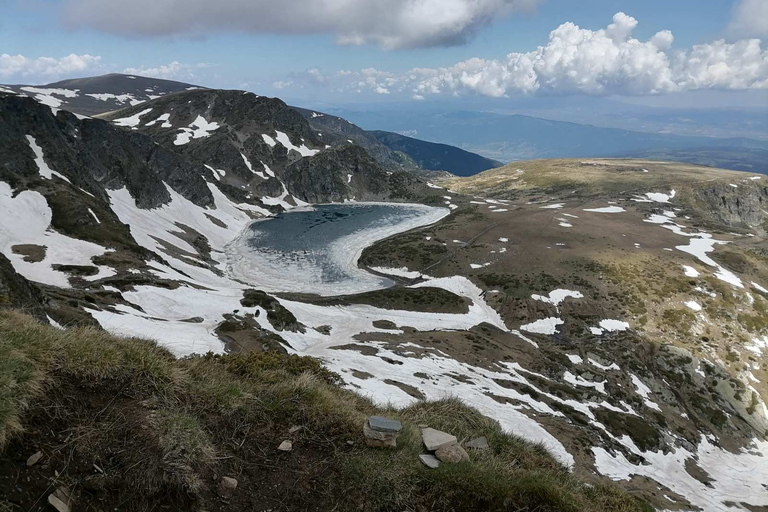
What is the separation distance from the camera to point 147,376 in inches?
300

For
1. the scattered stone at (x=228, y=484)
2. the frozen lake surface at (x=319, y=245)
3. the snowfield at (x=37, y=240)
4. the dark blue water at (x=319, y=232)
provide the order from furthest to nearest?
1. the dark blue water at (x=319, y=232)
2. the frozen lake surface at (x=319, y=245)
3. the snowfield at (x=37, y=240)
4. the scattered stone at (x=228, y=484)

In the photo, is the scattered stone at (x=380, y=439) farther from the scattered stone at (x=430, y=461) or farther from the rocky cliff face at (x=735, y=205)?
the rocky cliff face at (x=735, y=205)

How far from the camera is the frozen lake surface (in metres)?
86.9

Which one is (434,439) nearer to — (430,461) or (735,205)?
(430,461)

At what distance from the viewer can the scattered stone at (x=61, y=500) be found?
496 centimetres

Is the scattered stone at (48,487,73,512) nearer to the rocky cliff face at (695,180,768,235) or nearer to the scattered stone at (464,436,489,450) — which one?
the scattered stone at (464,436,489,450)

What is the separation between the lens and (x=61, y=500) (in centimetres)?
507

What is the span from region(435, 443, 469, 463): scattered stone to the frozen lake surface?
72.9m

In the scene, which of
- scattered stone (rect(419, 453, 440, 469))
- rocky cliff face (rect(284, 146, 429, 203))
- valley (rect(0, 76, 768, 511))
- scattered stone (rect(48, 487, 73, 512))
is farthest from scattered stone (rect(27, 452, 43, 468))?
rocky cliff face (rect(284, 146, 429, 203))

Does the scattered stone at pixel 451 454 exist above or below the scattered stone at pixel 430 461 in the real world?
below

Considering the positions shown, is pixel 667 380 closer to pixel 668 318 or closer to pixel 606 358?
pixel 606 358

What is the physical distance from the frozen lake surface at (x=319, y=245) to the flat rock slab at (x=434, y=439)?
237 ft

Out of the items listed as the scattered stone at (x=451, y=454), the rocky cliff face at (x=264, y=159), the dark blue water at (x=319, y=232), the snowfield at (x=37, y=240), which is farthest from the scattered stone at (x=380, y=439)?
the rocky cliff face at (x=264, y=159)

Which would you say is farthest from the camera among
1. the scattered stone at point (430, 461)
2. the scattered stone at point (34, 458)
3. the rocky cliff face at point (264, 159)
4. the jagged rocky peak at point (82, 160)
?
the rocky cliff face at point (264, 159)
